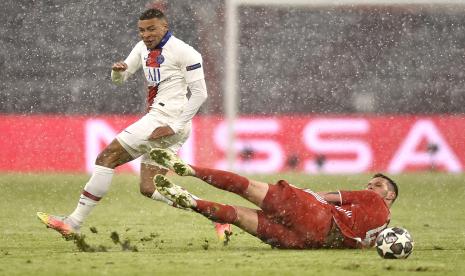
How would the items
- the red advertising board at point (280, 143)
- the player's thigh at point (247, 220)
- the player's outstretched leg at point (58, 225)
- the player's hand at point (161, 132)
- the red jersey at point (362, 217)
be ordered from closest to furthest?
1. the player's thigh at point (247, 220)
2. the red jersey at point (362, 217)
3. the player's outstretched leg at point (58, 225)
4. the player's hand at point (161, 132)
5. the red advertising board at point (280, 143)

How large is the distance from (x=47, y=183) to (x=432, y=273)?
33.9 feet

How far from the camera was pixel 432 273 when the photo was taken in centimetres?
755

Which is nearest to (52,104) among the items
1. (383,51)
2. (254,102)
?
(254,102)

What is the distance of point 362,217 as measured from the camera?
28.7ft

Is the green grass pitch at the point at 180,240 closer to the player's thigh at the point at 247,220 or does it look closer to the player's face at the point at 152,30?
the player's thigh at the point at 247,220

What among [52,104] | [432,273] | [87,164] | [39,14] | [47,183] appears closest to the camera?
[432,273]

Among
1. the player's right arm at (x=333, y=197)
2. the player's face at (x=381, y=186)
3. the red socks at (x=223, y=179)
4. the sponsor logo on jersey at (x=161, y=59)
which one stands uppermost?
the sponsor logo on jersey at (x=161, y=59)

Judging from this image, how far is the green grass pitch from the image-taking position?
7680 mm

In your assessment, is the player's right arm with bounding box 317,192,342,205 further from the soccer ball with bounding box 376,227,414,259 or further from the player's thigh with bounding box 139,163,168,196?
the player's thigh with bounding box 139,163,168,196

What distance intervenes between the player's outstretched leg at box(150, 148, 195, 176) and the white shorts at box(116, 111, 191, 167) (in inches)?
40.3

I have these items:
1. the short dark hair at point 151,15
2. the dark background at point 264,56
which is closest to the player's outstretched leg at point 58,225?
the short dark hair at point 151,15

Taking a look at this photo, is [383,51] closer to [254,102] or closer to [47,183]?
[254,102]

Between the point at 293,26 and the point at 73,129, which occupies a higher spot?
the point at 293,26

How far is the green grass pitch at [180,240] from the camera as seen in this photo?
7680 mm
